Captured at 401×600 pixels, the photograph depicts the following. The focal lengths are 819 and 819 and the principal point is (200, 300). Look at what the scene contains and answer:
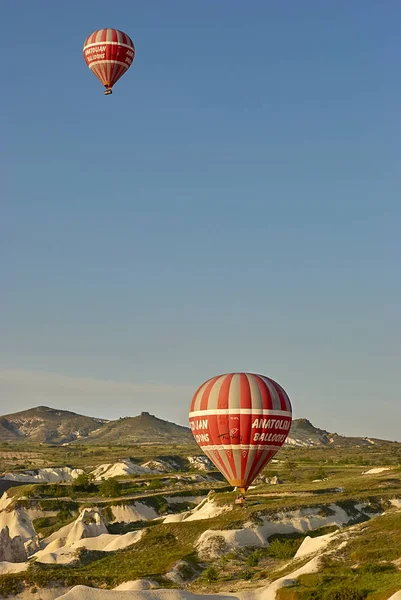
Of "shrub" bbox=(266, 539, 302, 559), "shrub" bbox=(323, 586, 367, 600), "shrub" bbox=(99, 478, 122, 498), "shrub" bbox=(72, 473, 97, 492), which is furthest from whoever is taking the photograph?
"shrub" bbox=(72, 473, 97, 492)

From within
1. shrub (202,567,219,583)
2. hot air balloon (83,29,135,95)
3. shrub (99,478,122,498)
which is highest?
hot air balloon (83,29,135,95)

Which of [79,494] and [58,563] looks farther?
[79,494]

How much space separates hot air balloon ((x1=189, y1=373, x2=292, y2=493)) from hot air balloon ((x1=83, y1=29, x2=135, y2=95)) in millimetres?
39481

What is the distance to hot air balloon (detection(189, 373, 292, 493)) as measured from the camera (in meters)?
68.8

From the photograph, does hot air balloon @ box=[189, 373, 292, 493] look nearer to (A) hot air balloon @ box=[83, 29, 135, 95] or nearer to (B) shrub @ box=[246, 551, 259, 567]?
(B) shrub @ box=[246, 551, 259, 567]

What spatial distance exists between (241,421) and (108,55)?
46.7 m

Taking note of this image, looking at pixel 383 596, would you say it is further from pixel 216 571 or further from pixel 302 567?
pixel 216 571

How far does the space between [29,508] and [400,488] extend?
4898cm

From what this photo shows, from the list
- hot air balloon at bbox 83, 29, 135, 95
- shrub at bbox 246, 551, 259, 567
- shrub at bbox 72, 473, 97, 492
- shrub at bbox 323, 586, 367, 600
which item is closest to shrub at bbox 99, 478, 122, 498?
shrub at bbox 72, 473, 97, 492

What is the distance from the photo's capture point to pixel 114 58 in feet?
303

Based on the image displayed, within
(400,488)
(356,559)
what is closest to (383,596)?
(356,559)

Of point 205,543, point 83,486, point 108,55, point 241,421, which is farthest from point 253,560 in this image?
point 83,486

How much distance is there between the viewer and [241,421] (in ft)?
225

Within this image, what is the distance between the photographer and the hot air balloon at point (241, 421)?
68750 millimetres
